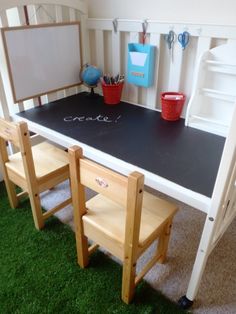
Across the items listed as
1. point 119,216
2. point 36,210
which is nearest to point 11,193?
point 36,210

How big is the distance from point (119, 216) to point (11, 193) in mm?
786

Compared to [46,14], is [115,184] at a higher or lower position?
lower

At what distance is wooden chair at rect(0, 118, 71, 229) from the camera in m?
1.24

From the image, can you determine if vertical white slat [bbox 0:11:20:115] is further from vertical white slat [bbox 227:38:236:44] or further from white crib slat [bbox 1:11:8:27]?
vertical white slat [bbox 227:38:236:44]

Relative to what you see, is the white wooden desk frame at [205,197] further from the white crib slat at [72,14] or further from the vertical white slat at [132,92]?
the white crib slat at [72,14]

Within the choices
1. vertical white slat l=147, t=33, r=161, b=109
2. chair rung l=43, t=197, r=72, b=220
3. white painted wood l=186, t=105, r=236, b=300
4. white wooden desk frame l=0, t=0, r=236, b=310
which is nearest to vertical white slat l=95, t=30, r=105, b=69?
white wooden desk frame l=0, t=0, r=236, b=310

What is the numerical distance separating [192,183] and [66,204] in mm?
889

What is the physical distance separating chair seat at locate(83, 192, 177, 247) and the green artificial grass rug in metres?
0.30

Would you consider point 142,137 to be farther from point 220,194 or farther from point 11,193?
point 11,193

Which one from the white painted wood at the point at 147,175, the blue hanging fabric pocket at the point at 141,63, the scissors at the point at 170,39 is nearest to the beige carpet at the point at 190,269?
the white painted wood at the point at 147,175

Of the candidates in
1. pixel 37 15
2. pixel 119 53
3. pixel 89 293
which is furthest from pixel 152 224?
pixel 37 15

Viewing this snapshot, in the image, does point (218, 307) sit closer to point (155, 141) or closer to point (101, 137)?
point (155, 141)

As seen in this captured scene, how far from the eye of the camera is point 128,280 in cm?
105

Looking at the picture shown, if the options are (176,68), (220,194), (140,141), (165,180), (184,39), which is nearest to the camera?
(220,194)
